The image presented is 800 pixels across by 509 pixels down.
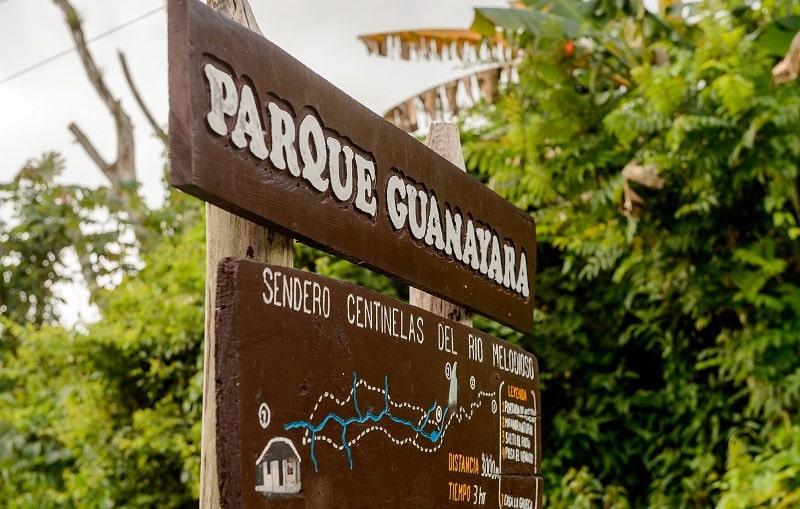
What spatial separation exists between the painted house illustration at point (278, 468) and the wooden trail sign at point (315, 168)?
484mm

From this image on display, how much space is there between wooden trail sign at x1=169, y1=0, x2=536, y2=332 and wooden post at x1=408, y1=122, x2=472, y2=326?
111 millimetres

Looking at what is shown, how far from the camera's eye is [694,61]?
5750mm

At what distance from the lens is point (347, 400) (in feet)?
7.00

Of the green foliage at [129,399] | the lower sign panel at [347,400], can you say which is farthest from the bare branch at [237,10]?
the green foliage at [129,399]

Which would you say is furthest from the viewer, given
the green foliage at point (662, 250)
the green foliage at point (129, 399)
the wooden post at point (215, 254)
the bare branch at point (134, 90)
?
the bare branch at point (134, 90)

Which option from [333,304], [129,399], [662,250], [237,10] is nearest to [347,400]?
[333,304]

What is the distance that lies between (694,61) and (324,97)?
161 inches

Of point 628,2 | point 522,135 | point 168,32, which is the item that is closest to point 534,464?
point 168,32

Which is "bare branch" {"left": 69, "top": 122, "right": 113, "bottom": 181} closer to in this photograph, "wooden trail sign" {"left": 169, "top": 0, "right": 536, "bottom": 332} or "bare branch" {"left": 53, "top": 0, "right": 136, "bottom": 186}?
"bare branch" {"left": 53, "top": 0, "right": 136, "bottom": 186}

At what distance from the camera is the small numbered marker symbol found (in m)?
1.84

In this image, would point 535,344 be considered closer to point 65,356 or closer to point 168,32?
point 65,356

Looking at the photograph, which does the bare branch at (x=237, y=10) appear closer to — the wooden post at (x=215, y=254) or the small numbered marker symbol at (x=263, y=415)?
the wooden post at (x=215, y=254)

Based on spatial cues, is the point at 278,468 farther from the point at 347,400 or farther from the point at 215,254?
the point at 215,254

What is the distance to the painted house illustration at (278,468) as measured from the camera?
6.01 feet
